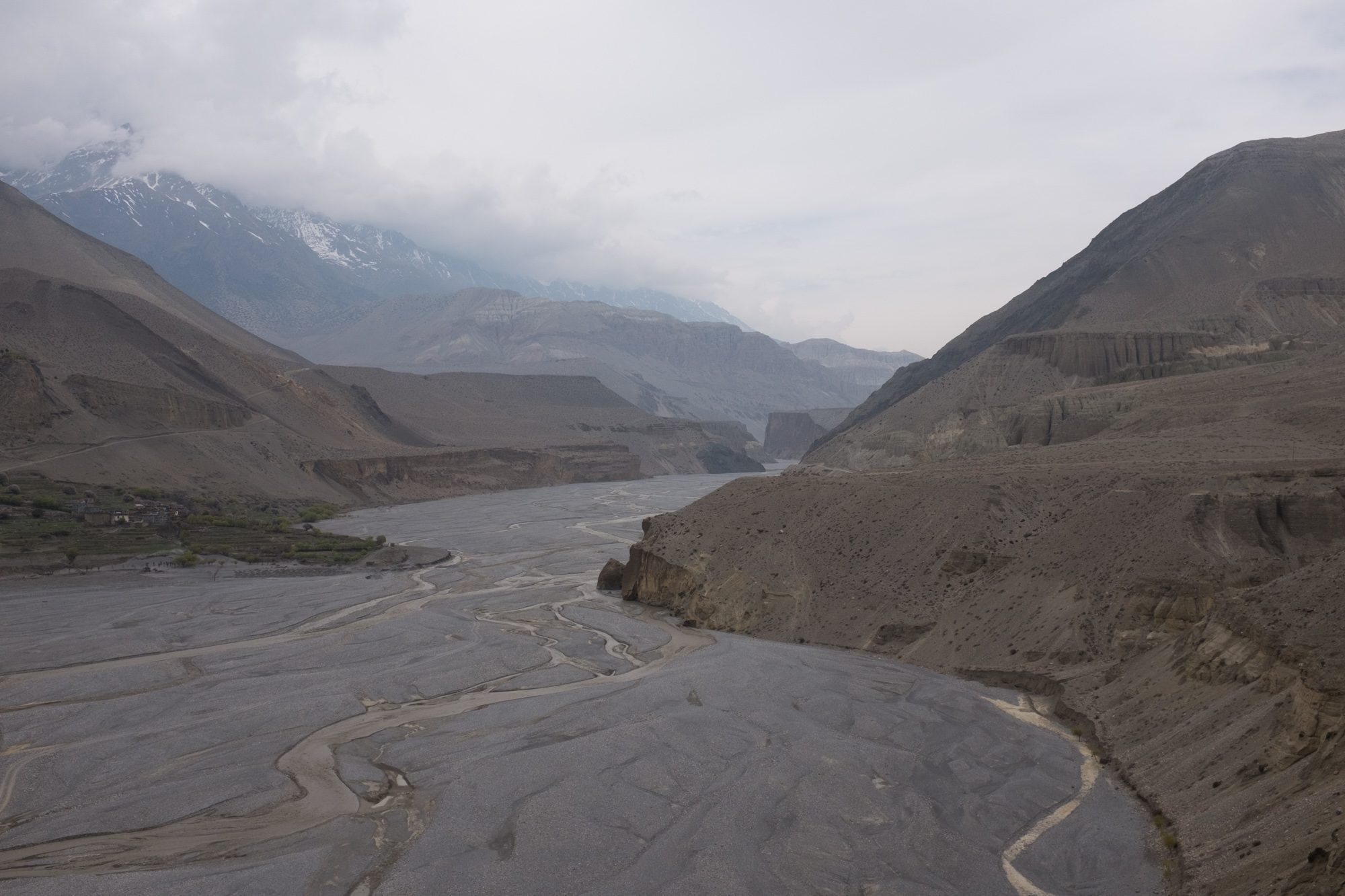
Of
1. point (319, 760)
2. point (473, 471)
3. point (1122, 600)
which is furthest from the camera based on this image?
point (473, 471)

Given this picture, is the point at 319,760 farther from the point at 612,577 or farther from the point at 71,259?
the point at 71,259

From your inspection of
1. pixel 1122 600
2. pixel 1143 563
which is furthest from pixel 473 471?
pixel 1122 600

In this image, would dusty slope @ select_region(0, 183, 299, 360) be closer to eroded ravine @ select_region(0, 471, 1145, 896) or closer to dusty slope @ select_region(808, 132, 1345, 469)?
dusty slope @ select_region(808, 132, 1345, 469)

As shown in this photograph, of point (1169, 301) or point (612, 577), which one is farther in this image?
point (1169, 301)

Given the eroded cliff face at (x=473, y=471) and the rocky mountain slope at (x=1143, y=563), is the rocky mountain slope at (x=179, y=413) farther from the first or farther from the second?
the rocky mountain slope at (x=1143, y=563)

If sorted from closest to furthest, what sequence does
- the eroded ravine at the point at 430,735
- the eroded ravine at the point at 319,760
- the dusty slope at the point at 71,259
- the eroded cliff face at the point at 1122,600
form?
1. the eroded cliff face at the point at 1122,600
2. the eroded ravine at the point at 319,760
3. the eroded ravine at the point at 430,735
4. the dusty slope at the point at 71,259

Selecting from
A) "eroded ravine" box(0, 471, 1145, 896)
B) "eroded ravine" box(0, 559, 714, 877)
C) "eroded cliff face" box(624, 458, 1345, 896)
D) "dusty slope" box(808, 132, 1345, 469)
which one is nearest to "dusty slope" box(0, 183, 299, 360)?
"dusty slope" box(808, 132, 1345, 469)

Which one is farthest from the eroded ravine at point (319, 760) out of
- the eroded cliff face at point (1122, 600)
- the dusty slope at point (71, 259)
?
the dusty slope at point (71, 259)
